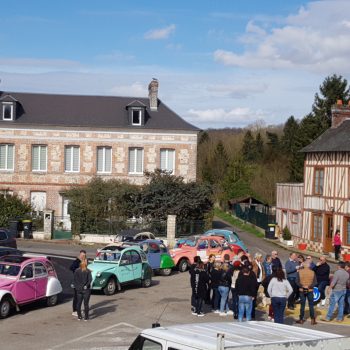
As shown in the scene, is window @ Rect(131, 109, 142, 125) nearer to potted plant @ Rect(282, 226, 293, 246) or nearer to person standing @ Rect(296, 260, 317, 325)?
potted plant @ Rect(282, 226, 293, 246)

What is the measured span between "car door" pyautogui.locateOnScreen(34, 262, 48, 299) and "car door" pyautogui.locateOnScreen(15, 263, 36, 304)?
6.8 inches

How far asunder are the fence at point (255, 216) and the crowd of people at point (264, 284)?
26880 millimetres

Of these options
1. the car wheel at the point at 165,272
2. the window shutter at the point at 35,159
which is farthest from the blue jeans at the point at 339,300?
the window shutter at the point at 35,159

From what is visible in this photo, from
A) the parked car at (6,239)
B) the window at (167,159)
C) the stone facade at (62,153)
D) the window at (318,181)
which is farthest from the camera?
the window at (167,159)

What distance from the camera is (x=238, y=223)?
56.9m

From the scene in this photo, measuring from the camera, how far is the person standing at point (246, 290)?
659 inches

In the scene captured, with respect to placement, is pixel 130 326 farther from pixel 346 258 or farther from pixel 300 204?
pixel 300 204

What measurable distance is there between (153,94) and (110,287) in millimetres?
28234

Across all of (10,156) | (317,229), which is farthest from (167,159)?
(317,229)

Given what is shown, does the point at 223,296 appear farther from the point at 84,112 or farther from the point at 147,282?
the point at 84,112

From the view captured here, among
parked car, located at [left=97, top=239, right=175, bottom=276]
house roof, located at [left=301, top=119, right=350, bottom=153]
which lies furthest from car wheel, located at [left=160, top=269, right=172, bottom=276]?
house roof, located at [left=301, top=119, right=350, bottom=153]

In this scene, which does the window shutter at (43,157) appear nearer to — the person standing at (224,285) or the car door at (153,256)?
the car door at (153,256)

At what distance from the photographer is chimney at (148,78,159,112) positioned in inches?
1887

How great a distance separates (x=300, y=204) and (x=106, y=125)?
13810 millimetres
